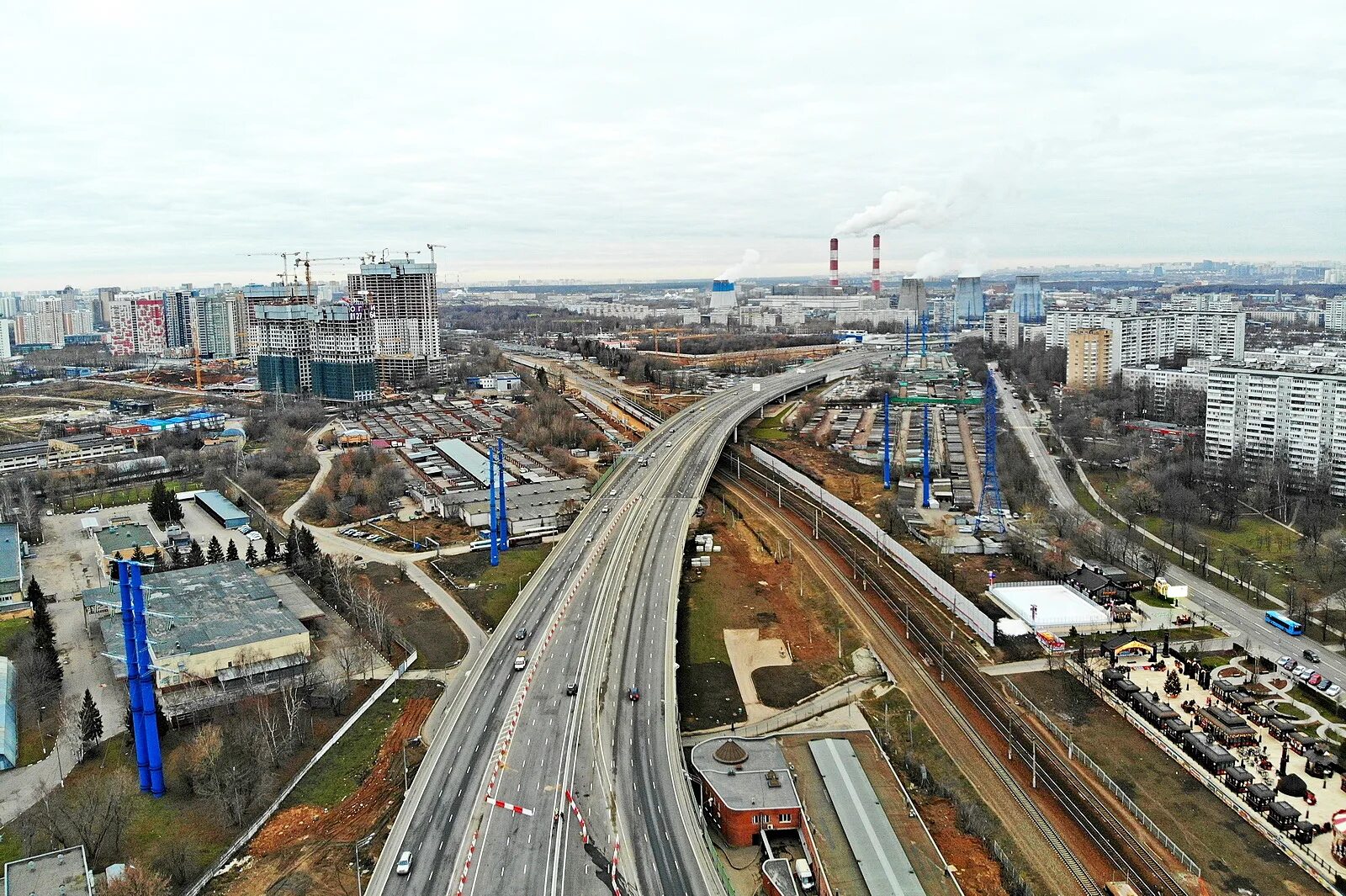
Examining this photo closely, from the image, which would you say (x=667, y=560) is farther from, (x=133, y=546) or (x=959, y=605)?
(x=133, y=546)

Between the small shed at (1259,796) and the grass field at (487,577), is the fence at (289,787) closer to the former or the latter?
the grass field at (487,577)

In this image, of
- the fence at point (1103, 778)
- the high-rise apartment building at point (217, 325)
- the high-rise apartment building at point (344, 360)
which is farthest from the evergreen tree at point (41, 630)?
the high-rise apartment building at point (217, 325)

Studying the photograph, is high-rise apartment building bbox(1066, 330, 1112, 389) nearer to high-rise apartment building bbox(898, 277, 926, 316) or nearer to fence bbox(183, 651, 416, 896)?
high-rise apartment building bbox(898, 277, 926, 316)

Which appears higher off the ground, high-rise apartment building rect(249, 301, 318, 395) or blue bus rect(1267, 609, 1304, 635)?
high-rise apartment building rect(249, 301, 318, 395)

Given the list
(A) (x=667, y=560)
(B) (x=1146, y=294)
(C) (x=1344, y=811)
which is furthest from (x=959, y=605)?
(B) (x=1146, y=294)

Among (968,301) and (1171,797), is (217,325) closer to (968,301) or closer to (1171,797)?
(968,301)

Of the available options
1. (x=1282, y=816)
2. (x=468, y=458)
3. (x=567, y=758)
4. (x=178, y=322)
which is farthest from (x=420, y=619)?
(x=178, y=322)

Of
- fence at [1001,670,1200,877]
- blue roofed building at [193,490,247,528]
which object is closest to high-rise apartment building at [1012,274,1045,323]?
blue roofed building at [193,490,247,528]
